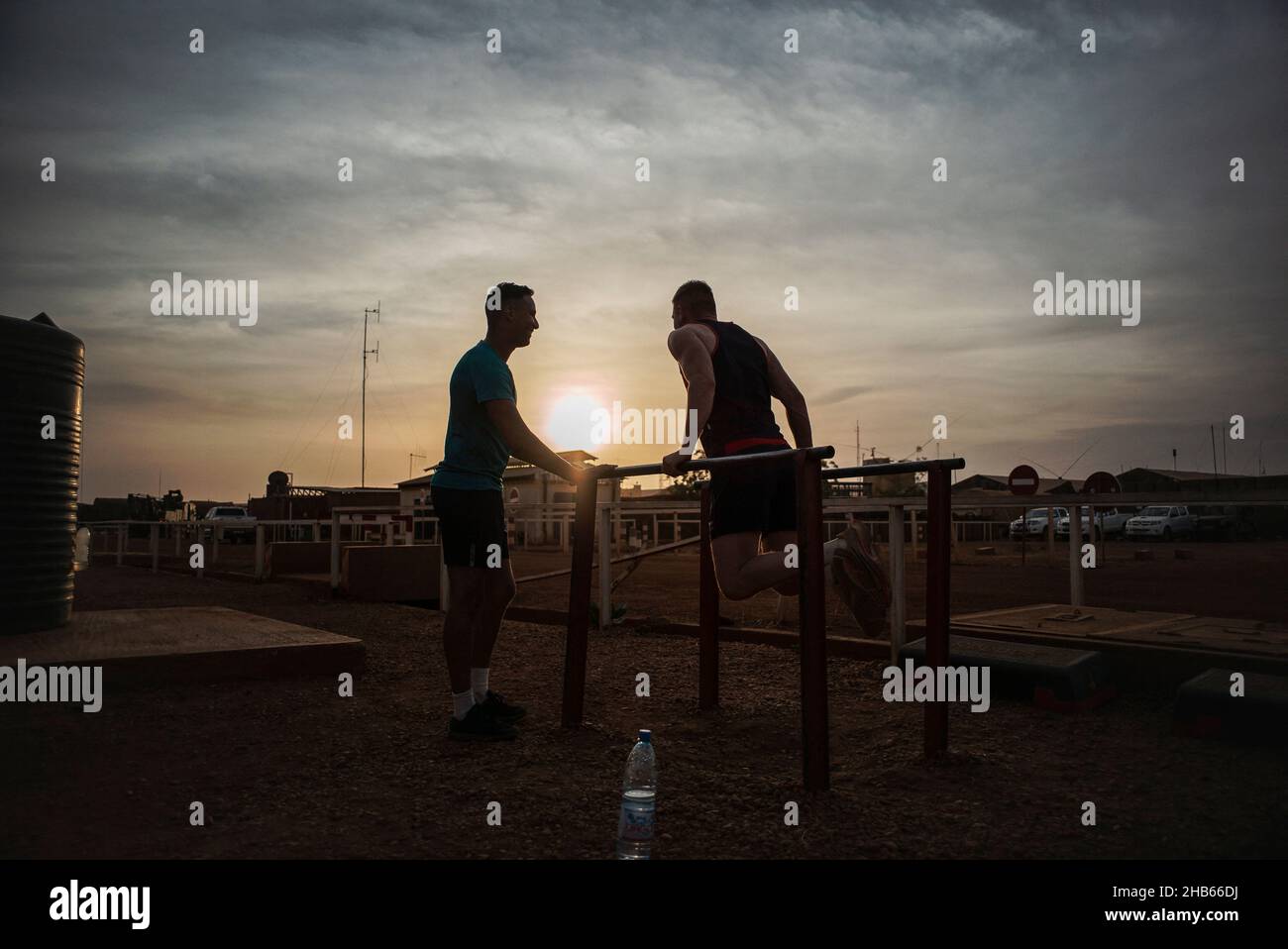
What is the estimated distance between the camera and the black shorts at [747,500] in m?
3.57

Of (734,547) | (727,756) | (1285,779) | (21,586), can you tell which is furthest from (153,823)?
(1285,779)

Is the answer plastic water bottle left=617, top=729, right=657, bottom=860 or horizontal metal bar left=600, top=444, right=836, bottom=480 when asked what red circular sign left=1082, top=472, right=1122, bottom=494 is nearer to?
horizontal metal bar left=600, top=444, right=836, bottom=480

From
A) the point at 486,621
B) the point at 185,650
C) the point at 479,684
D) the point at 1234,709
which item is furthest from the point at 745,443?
the point at 185,650

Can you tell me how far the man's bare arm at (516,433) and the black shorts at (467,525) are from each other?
0.24m

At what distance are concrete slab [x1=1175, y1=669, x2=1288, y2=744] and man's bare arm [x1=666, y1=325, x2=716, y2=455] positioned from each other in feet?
7.52

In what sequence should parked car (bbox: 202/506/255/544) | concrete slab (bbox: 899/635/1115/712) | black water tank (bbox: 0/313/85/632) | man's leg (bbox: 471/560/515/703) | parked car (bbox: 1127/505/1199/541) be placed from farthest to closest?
parked car (bbox: 202/506/255/544) → parked car (bbox: 1127/505/1199/541) → black water tank (bbox: 0/313/85/632) → concrete slab (bbox: 899/635/1115/712) → man's leg (bbox: 471/560/515/703)

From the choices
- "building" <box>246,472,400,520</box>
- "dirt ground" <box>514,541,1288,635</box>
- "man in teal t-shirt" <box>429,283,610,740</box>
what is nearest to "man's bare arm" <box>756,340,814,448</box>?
"man in teal t-shirt" <box>429,283,610,740</box>

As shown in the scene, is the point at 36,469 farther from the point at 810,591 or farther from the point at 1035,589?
the point at 1035,589

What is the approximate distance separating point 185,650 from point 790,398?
3.34 m

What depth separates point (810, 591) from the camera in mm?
2945

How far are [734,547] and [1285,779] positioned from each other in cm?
203

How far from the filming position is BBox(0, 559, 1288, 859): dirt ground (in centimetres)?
244
